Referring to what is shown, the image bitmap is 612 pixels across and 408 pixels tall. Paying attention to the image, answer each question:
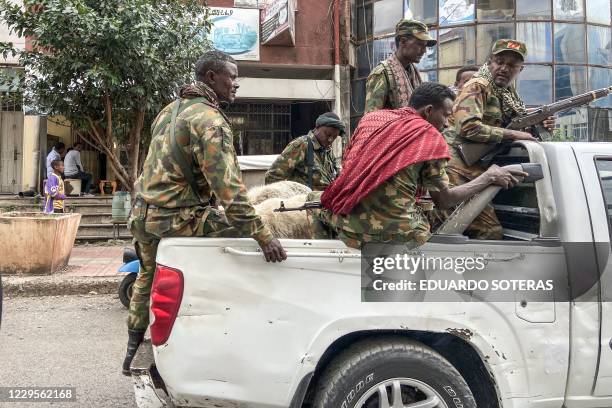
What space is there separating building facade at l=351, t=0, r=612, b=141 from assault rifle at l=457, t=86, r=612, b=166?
10.9 m

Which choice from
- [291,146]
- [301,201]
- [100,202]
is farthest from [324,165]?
[100,202]

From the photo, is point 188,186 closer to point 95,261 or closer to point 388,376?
point 388,376

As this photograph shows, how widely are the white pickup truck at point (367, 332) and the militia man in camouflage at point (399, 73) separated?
1.85 meters

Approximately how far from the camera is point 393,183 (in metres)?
2.63

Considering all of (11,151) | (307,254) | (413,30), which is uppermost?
(11,151)

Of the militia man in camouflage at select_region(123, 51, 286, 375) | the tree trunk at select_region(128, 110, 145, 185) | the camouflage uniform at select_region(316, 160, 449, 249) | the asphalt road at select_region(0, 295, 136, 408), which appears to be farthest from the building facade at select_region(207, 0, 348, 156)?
the camouflage uniform at select_region(316, 160, 449, 249)

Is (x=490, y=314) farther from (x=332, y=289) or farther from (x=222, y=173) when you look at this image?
(x=222, y=173)

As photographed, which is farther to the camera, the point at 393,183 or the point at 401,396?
the point at 393,183

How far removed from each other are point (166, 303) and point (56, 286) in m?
5.42

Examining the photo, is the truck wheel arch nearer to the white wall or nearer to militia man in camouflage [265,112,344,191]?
militia man in camouflage [265,112,344,191]

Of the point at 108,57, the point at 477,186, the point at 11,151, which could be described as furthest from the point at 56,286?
the point at 11,151

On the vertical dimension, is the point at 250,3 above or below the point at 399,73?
above

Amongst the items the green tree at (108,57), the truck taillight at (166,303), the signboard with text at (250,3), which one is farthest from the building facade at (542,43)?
the truck taillight at (166,303)

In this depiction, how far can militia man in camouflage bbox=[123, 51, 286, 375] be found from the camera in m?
2.68
